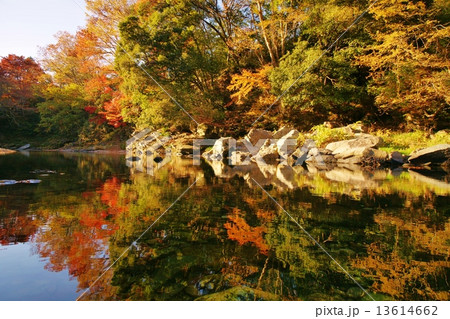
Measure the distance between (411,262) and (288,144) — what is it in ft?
37.9

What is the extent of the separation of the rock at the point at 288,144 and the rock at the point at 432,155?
4812 millimetres

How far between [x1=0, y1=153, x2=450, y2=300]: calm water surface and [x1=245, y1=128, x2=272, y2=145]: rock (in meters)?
9.78

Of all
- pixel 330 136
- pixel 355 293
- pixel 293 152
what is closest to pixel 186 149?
pixel 293 152

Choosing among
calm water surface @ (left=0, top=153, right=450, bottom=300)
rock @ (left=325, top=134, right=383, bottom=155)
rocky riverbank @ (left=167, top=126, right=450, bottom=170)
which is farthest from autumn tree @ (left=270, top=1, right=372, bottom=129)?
calm water surface @ (left=0, top=153, right=450, bottom=300)

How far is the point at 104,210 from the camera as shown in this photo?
4609 mm

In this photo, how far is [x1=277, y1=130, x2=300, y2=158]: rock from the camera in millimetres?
13969

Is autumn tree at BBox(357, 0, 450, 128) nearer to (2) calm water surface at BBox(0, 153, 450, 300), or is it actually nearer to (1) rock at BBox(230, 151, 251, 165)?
(1) rock at BBox(230, 151, 251, 165)

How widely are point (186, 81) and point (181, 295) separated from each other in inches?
677

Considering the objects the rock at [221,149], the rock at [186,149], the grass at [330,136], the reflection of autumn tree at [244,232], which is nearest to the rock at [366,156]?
the grass at [330,136]

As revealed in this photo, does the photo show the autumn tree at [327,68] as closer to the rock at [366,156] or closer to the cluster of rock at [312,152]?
the cluster of rock at [312,152]

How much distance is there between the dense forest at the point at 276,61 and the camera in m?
12.8

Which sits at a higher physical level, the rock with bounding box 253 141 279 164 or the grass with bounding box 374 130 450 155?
the grass with bounding box 374 130 450 155
